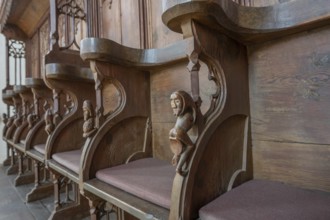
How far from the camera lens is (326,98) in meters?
0.65

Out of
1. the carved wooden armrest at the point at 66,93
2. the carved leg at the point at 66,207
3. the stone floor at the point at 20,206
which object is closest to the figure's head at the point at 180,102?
the carved wooden armrest at the point at 66,93

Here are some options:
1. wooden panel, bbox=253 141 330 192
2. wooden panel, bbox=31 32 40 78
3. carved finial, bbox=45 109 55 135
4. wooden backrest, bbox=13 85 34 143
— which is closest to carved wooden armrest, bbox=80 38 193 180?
wooden panel, bbox=253 141 330 192

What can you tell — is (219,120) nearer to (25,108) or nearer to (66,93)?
(66,93)

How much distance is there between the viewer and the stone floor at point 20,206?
1600mm

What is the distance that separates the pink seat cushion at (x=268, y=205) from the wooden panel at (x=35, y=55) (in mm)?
3544

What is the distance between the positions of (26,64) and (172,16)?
391cm

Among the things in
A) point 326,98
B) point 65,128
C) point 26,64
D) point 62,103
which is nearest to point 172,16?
point 326,98

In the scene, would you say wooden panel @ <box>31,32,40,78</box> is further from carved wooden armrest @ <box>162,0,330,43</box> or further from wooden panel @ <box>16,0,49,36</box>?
carved wooden armrest @ <box>162,0,330,43</box>

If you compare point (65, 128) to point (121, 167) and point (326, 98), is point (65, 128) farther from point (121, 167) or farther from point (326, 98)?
point (326, 98)

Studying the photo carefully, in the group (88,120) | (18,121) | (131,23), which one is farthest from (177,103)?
(18,121)

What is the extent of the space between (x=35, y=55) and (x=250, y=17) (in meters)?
3.63

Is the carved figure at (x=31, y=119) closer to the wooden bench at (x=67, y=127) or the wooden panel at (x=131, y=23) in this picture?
the wooden bench at (x=67, y=127)

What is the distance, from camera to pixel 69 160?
3.88 ft

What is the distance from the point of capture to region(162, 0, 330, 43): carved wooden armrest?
0.56 metres
